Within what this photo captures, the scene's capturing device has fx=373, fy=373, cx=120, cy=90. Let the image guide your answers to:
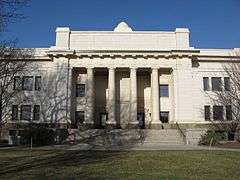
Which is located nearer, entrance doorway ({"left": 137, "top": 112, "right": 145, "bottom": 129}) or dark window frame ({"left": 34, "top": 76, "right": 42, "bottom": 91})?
dark window frame ({"left": 34, "top": 76, "right": 42, "bottom": 91})

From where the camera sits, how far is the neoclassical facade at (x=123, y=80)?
4638cm

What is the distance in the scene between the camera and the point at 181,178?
42.6 feet

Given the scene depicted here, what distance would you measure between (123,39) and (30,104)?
14.6m

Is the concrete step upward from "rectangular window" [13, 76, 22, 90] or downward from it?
downward

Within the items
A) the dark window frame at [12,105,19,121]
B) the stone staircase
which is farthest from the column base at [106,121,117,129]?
the dark window frame at [12,105,19,121]

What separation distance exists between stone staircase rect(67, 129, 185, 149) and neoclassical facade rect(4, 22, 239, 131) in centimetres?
464

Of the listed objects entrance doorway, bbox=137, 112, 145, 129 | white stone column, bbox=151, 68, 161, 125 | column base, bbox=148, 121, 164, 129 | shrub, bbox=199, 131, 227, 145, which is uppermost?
white stone column, bbox=151, 68, 161, 125

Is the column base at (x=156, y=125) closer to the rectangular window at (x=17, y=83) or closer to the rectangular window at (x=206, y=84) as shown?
the rectangular window at (x=206, y=84)

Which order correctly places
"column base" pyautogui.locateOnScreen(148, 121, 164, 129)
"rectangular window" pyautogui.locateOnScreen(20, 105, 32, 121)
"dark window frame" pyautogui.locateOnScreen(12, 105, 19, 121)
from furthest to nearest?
"rectangular window" pyautogui.locateOnScreen(20, 105, 32, 121), "dark window frame" pyautogui.locateOnScreen(12, 105, 19, 121), "column base" pyautogui.locateOnScreen(148, 121, 164, 129)

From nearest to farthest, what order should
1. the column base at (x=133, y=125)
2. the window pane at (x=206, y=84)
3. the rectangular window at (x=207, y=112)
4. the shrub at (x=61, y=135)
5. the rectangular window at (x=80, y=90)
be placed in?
the shrub at (x=61, y=135), the column base at (x=133, y=125), the rectangular window at (x=207, y=112), the window pane at (x=206, y=84), the rectangular window at (x=80, y=90)

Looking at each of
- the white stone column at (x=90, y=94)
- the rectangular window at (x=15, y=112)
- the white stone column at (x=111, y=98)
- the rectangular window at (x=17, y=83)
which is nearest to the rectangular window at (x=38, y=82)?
the rectangular window at (x=17, y=83)

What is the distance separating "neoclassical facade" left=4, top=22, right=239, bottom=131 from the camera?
46.4 m

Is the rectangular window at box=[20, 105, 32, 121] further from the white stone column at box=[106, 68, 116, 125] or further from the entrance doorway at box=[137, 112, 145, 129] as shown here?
the entrance doorway at box=[137, 112, 145, 129]

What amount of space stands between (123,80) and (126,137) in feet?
41.3
